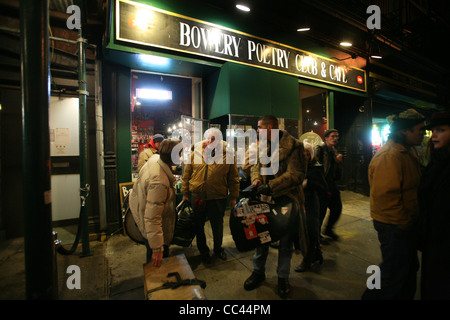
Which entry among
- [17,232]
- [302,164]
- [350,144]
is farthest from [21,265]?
[350,144]

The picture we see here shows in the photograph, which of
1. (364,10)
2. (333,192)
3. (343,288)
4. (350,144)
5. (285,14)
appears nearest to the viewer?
(343,288)

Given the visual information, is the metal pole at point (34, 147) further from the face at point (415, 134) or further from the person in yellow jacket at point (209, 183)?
the face at point (415, 134)

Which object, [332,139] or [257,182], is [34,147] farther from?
[332,139]

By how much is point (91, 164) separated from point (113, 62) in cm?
233

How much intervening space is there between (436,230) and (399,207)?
0.31 m

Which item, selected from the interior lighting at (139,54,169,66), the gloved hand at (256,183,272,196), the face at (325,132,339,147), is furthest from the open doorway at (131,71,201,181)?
the gloved hand at (256,183,272,196)

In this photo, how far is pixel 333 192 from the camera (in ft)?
13.5

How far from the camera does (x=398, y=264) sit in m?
2.08

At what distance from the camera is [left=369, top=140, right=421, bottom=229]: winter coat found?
2066 millimetres

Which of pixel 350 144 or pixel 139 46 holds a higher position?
pixel 139 46

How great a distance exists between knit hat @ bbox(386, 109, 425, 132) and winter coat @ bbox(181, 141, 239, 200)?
2296mm

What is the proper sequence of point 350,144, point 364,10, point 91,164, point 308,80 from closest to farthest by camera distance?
point 91,164, point 308,80, point 364,10, point 350,144

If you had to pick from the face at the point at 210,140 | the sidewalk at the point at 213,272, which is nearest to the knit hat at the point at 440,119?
the sidewalk at the point at 213,272

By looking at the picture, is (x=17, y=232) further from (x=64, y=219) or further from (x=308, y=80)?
(x=308, y=80)
